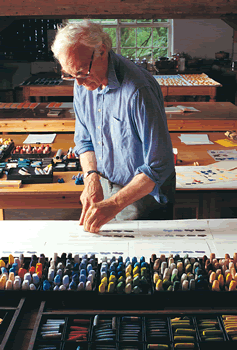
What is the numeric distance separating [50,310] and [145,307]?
340 mm

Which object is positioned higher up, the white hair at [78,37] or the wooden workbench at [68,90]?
the white hair at [78,37]

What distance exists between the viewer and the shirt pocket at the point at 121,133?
75.0 inches

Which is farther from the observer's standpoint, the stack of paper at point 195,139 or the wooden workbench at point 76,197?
the stack of paper at point 195,139

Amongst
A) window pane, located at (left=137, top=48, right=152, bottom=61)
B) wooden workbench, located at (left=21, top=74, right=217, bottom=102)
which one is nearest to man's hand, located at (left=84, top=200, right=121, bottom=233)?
wooden workbench, located at (left=21, top=74, right=217, bottom=102)

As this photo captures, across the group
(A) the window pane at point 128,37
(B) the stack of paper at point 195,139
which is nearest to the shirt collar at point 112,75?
(B) the stack of paper at point 195,139

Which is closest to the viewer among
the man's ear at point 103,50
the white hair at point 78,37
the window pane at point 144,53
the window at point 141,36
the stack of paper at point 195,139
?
the white hair at point 78,37

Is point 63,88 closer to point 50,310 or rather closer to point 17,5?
point 17,5

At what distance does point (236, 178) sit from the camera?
9.29ft

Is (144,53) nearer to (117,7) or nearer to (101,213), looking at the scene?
(117,7)

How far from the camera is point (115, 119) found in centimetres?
193

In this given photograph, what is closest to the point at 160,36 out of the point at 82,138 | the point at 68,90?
the point at 68,90

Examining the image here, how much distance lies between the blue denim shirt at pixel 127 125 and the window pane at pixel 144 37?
8.00 m

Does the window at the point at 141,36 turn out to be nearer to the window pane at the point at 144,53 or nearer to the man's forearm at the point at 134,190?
the window pane at the point at 144,53

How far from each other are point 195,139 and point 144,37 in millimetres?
6552
